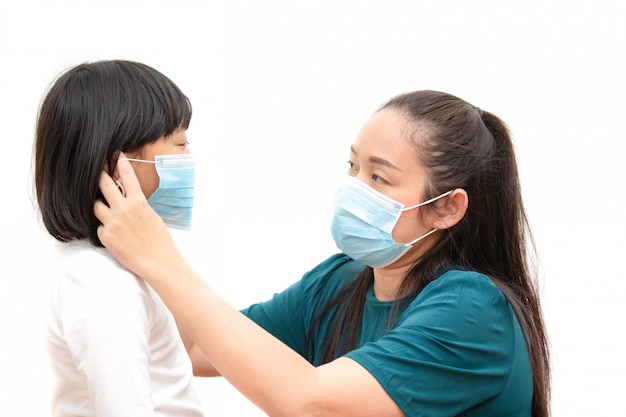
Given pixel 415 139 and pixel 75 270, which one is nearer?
pixel 75 270

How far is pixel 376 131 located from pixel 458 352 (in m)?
0.50

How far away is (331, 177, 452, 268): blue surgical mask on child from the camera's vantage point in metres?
1.74

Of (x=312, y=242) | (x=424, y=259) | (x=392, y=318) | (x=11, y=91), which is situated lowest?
(x=312, y=242)

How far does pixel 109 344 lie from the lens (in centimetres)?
140

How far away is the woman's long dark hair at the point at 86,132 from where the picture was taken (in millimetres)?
1521

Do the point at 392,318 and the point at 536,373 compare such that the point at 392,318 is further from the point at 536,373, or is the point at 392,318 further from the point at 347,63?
the point at 347,63

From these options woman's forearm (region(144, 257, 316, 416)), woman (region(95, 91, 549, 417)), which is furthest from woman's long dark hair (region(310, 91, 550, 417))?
woman's forearm (region(144, 257, 316, 416))

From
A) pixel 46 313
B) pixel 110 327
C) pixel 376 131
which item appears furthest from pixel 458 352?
pixel 46 313

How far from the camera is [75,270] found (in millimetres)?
1489

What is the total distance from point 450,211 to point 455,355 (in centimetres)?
35

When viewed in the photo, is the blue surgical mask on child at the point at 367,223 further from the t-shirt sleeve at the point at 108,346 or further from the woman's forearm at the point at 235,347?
the t-shirt sleeve at the point at 108,346

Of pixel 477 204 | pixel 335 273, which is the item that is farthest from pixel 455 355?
pixel 335 273

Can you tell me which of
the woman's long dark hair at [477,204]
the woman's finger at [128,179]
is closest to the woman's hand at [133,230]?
the woman's finger at [128,179]

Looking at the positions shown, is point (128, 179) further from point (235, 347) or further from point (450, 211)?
point (450, 211)
